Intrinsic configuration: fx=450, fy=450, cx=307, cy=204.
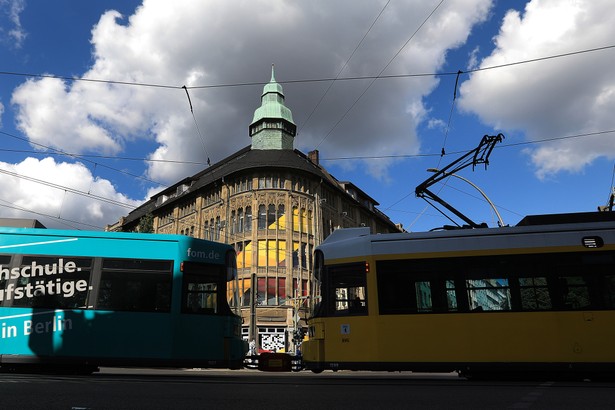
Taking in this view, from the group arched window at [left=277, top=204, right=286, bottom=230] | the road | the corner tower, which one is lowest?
the road

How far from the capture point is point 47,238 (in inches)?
407

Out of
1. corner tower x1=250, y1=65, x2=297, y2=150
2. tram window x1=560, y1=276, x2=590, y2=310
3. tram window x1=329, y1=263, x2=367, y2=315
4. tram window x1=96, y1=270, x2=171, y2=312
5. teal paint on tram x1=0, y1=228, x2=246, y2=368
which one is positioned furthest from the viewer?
corner tower x1=250, y1=65, x2=297, y2=150

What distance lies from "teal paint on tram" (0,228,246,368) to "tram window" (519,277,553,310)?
21.0 ft

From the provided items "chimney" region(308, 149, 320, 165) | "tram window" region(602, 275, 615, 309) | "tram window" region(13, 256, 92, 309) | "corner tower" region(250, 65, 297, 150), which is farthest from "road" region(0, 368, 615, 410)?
"chimney" region(308, 149, 320, 165)

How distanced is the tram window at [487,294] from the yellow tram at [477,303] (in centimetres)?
2

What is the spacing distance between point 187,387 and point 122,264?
4.15 metres

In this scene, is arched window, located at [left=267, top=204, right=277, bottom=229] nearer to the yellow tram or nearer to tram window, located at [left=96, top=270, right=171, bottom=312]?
tram window, located at [left=96, top=270, right=171, bottom=312]

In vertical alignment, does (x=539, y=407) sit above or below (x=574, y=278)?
below

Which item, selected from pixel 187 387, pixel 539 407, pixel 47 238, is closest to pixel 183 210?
pixel 47 238

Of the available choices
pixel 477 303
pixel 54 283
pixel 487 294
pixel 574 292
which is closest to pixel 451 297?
pixel 477 303

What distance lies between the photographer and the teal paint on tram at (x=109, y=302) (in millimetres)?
9844

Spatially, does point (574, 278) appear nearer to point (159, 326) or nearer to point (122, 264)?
point (159, 326)

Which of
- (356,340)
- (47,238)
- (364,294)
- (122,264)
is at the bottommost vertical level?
(356,340)

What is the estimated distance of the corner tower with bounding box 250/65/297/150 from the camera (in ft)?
153
